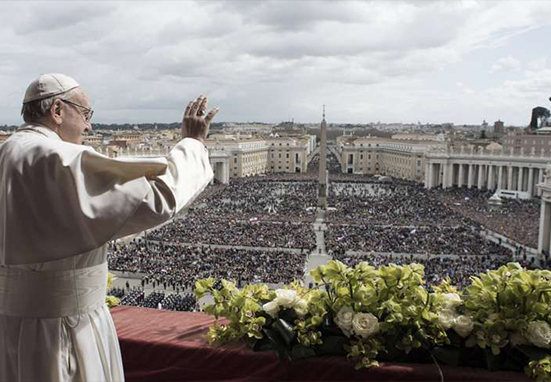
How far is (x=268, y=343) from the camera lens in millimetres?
2582

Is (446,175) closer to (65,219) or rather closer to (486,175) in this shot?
(486,175)

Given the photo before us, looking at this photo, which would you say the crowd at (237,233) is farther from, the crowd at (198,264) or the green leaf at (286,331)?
the green leaf at (286,331)

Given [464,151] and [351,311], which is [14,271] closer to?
[351,311]

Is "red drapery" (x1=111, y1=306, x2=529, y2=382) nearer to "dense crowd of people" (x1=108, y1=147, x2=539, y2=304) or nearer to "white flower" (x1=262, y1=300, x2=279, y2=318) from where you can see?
"white flower" (x1=262, y1=300, x2=279, y2=318)

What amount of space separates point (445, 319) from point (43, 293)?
1861 millimetres

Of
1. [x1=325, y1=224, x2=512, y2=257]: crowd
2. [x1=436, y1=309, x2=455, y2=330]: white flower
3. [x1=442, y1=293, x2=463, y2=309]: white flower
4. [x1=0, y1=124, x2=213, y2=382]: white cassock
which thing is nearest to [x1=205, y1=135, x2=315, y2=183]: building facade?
[x1=325, y1=224, x2=512, y2=257]: crowd

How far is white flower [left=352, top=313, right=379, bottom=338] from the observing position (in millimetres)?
2420

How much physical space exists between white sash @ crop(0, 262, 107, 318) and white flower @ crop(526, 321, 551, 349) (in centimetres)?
202

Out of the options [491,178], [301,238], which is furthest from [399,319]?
[491,178]

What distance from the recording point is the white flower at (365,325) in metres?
2.42

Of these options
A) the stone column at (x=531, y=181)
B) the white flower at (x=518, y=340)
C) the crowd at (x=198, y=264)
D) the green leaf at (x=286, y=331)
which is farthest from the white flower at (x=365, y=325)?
the stone column at (x=531, y=181)

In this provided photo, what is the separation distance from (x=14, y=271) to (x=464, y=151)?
208 ft

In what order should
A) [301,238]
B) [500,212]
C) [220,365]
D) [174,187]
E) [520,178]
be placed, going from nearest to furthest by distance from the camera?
[174,187] → [220,365] → [301,238] → [500,212] → [520,178]

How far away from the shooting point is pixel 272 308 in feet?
8.59
